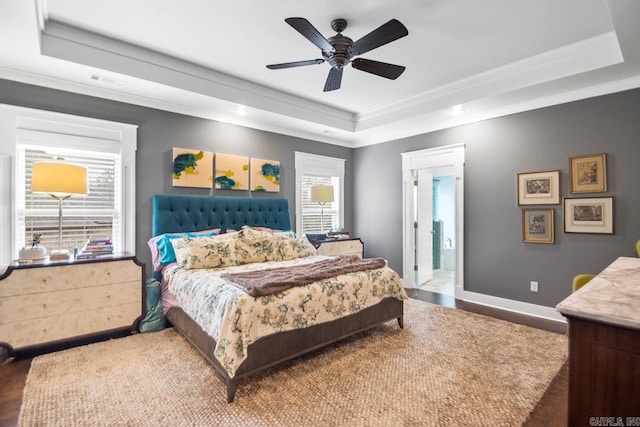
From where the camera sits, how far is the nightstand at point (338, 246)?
4609 millimetres

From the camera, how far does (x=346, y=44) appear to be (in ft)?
7.89

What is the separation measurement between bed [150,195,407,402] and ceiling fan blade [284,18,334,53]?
1.85 meters

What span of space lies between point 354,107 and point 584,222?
319 cm

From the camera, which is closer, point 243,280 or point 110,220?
point 243,280

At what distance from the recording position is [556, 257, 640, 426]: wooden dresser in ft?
3.32

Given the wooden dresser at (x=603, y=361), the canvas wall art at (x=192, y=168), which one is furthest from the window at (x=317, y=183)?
the wooden dresser at (x=603, y=361)

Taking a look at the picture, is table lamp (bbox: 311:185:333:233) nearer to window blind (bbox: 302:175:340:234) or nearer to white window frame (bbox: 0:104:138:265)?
window blind (bbox: 302:175:340:234)

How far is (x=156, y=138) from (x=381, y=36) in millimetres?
2833

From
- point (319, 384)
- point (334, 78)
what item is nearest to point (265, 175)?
point (334, 78)

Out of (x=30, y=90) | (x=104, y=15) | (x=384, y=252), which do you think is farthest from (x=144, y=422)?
(x=384, y=252)

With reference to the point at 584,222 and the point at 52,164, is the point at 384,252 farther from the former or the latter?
the point at 52,164

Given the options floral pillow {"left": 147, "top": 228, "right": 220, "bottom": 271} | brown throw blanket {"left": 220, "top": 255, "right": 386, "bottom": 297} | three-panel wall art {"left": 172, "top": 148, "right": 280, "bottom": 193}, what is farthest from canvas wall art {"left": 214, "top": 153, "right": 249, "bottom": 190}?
brown throw blanket {"left": 220, "top": 255, "right": 386, "bottom": 297}

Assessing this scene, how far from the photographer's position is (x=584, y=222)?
3336 mm

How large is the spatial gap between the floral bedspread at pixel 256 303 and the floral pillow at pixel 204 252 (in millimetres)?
88
